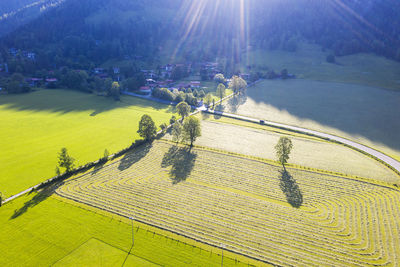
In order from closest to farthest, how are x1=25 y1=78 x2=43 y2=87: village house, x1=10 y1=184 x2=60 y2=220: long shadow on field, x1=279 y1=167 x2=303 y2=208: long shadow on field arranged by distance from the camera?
x1=10 y1=184 x2=60 y2=220: long shadow on field → x1=279 y1=167 x2=303 y2=208: long shadow on field → x1=25 y1=78 x2=43 y2=87: village house

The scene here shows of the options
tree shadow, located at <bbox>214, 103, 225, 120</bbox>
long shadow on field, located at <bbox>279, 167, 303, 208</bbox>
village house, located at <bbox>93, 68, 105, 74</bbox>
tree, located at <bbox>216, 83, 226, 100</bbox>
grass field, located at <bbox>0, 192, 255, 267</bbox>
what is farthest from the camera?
village house, located at <bbox>93, 68, 105, 74</bbox>

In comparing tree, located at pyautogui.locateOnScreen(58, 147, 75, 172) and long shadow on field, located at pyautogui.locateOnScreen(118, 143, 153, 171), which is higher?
tree, located at pyautogui.locateOnScreen(58, 147, 75, 172)

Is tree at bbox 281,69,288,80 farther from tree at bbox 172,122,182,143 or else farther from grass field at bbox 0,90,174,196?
tree at bbox 172,122,182,143

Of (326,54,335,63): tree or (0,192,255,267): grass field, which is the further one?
(326,54,335,63): tree

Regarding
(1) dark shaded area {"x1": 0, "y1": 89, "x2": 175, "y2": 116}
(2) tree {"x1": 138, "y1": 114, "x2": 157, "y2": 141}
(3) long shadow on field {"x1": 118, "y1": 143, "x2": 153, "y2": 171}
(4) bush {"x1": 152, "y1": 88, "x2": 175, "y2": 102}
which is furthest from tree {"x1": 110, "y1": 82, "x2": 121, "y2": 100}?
(3) long shadow on field {"x1": 118, "y1": 143, "x2": 153, "y2": 171}

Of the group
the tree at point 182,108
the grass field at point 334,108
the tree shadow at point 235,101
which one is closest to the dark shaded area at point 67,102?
the tree at point 182,108

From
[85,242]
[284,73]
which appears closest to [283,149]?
[85,242]
